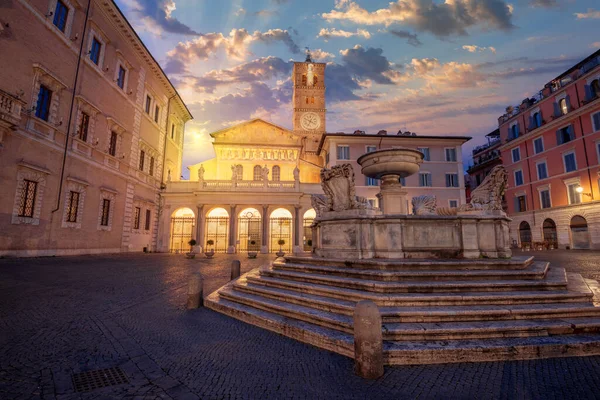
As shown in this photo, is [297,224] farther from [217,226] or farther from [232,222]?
[217,226]

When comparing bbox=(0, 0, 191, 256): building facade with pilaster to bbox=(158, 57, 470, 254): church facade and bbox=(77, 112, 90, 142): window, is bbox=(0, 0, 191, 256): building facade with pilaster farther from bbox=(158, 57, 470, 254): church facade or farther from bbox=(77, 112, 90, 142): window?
bbox=(158, 57, 470, 254): church facade

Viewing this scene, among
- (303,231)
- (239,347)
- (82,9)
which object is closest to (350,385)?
(239,347)

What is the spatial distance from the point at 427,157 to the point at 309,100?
3155 cm

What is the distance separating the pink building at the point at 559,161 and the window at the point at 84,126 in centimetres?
3747

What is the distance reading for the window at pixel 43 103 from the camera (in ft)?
47.1

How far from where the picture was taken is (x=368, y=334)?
3.26m

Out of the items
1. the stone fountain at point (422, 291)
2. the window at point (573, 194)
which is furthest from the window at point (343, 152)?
the stone fountain at point (422, 291)

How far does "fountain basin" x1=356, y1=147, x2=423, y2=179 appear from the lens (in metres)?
9.18

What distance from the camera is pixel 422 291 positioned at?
193 inches

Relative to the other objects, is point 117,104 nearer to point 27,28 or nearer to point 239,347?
point 27,28

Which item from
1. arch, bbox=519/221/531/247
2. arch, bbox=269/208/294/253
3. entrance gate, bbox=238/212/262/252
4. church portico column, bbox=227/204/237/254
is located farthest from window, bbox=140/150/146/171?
arch, bbox=519/221/531/247

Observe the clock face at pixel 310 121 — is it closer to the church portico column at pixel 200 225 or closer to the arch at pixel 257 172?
the arch at pixel 257 172

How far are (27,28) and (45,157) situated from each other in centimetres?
590

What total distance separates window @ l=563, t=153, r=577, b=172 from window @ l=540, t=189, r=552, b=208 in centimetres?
285
